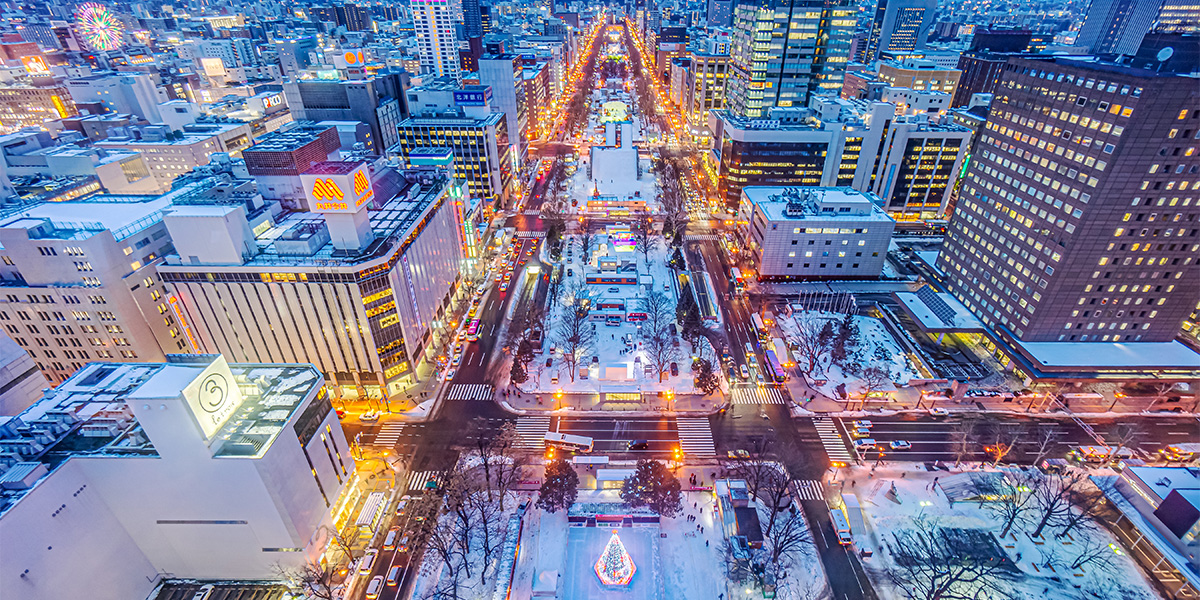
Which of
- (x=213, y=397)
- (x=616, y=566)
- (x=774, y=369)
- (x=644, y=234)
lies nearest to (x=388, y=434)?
(x=213, y=397)

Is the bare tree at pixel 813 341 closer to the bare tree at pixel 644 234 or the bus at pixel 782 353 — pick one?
the bus at pixel 782 353

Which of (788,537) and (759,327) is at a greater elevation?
(788,537)

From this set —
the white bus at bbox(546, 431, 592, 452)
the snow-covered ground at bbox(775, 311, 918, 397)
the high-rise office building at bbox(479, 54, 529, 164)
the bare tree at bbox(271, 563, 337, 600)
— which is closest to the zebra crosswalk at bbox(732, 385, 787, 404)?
the snow-covered ground at bbox(775, 311, 918, 397)

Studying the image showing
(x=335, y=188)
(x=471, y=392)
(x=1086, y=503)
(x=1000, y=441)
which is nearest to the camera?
(x=1086, y=503)

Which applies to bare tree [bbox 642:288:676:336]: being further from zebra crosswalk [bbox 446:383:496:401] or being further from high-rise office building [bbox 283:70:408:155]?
high-rise office building [bbox 283:70:408:155]

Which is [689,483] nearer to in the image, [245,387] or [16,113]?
[245,387]

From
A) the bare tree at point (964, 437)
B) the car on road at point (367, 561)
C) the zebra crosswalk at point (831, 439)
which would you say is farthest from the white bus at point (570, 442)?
the bare tree at point (964, 437)

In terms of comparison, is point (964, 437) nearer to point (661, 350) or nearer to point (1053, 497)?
point (1053, 497)

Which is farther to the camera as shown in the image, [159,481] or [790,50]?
[790,50]
